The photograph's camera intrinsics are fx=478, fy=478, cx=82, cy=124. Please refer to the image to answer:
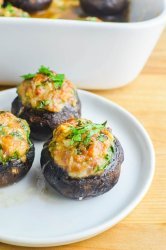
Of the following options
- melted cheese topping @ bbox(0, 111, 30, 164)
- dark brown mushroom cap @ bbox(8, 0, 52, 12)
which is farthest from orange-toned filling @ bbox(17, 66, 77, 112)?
dark brown mushroom cap @ bbox(8, 0, 52, 12)

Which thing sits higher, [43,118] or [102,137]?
[102,137]

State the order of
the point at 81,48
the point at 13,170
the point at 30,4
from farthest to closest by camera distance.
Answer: the point at 30,4
the point at 81,48
the point at 13,170

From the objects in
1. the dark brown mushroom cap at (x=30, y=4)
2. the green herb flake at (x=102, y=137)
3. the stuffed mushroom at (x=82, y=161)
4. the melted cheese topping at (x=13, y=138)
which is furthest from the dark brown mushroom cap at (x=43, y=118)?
the dark brown mushroom cap at (x=30, y=4)

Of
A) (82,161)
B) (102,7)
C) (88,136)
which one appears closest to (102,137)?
(88,136)

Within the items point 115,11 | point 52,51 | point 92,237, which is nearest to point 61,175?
point 92,237

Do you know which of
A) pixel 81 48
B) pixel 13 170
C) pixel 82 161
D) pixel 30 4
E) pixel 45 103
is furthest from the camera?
pixel 30 4

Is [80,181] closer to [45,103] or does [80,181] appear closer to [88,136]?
[88,136]
